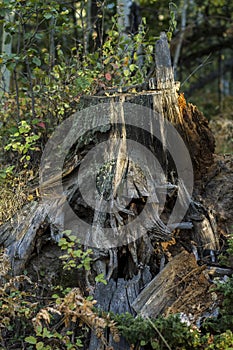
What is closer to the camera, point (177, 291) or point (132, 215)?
point (177, 291)

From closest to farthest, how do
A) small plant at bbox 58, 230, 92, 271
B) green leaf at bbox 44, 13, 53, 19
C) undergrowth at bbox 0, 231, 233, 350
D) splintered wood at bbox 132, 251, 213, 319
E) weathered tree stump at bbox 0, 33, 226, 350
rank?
1. undergrowth at bbox 0, 231, 233, 350
2. splintered wood at bbox 132, 251, 213, 319
3. small plant at bbox 58, 230, 92, 271
4. weathered tree stump at bbox 0, 33, 226, 350
5. green leaf at bbox 44, 13, 53, 19

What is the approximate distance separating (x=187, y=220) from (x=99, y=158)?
41.5 inches

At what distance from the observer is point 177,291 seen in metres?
4.10

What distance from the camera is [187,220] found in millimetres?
4805

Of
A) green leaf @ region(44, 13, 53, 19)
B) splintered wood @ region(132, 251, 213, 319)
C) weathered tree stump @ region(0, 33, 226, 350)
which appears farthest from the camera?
green leaf @ region(44, 13, 53, 19)

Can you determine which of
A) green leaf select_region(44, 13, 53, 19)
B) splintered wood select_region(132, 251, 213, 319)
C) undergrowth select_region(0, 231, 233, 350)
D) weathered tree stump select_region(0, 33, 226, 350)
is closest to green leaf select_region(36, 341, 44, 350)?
undergrowth select_region(0, 231, 233, 350)

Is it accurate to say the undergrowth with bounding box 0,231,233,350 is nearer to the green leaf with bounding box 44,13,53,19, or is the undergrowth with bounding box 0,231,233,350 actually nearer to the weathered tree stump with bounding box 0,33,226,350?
the weathered tree stump with bounding box 0,33,226,350

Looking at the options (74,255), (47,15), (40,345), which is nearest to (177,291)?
(74,255)

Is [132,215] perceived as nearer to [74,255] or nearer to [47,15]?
[74,255]

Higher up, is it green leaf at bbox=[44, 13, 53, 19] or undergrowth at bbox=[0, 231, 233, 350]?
green leaf at bbox=[44, 13, 53, 19]

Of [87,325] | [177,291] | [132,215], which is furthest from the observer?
[132,215]

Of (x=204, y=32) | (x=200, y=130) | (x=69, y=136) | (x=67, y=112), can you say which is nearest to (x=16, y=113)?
(x=67, y=112)

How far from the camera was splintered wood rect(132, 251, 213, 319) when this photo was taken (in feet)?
13.0

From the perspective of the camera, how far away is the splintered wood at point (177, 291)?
13.0ft
